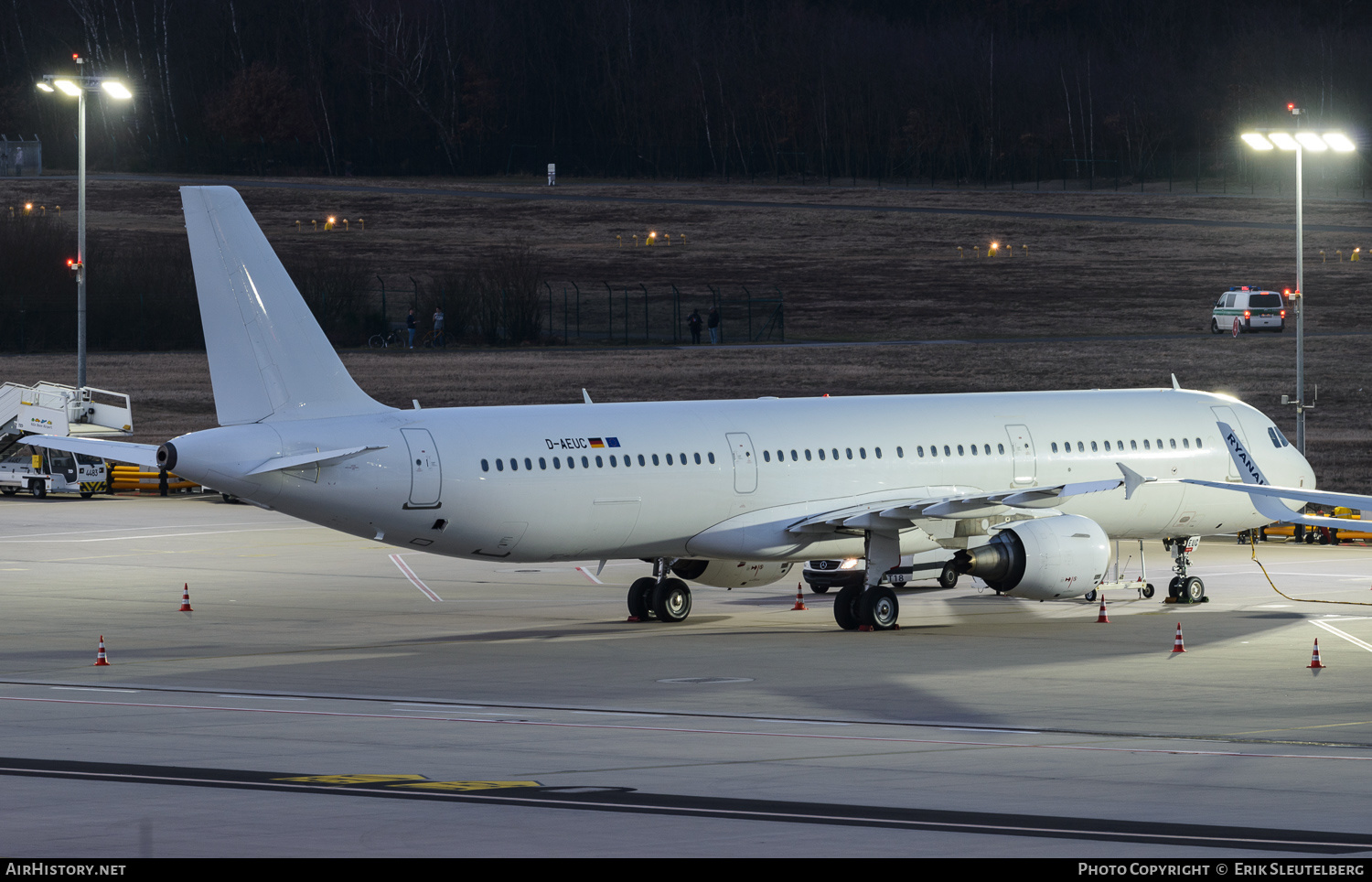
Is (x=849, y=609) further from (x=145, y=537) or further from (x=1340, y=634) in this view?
(x=145, y=537)

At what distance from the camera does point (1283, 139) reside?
50.2 m

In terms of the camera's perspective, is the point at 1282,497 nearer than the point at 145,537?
Yes

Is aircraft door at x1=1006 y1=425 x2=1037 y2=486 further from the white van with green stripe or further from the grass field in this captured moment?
the white van with green stripe

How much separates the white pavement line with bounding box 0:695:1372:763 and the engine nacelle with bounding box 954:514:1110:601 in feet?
36.3

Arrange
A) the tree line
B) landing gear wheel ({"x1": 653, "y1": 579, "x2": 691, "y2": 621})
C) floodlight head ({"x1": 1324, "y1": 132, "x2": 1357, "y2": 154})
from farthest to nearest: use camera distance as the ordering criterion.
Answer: the tree line → floodlight head ({"x1": 1324, "y1": 132, "x2": 1357, "y2": 154}) → landing gear wheel ({"x1": 653, "y1": 579, "x2": 691, "y2": 621})

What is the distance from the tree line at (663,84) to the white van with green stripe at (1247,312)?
59.2 m

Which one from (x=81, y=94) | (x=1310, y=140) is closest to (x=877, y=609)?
(x=1310, y=140)

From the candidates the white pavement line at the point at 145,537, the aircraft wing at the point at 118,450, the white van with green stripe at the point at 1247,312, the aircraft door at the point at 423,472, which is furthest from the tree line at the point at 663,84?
the aircraft wing at the point at 118,450

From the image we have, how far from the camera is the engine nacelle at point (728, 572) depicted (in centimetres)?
3456

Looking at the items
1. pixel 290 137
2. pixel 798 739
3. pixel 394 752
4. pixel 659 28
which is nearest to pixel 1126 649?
pixel 798 739

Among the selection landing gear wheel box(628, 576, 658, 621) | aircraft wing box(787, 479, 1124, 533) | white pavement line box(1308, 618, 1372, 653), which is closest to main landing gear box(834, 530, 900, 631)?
aircraft wing box(787, 479, 1124, 533)

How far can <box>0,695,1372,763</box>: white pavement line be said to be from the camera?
782 inches

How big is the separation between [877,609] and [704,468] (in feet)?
12.9

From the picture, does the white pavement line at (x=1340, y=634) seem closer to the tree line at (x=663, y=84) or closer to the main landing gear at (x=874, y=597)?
the main landing gear at (x=874, y=597)
